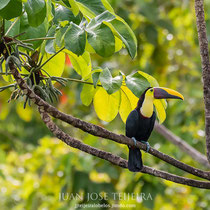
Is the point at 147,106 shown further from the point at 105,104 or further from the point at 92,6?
the point at 92,6

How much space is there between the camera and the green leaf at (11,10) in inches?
53.0

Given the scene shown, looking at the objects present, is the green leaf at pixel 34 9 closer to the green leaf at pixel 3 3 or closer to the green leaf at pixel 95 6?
the green leaf at pixel 3 3

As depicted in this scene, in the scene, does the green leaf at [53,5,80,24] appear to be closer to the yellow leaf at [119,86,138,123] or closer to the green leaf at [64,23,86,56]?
the green leaf at [64,23,86,56]

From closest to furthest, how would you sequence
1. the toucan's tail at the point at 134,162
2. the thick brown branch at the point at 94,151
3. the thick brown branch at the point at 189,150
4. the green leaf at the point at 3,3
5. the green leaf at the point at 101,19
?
the green leaf at the point at 3,3
the green leaf at the point at 101,19
the thick brown branch at the point at 94,151
the toucan's tail at the point at 134,162
the thick brown branch at the point at 189,150

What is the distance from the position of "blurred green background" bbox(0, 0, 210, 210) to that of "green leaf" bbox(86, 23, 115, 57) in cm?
180

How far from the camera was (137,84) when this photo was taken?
4.91ft

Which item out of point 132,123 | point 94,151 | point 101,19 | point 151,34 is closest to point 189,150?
point 132,123

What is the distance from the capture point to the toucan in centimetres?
191

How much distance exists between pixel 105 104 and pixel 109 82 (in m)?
0.34

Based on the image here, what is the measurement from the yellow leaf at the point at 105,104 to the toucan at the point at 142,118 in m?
0.24

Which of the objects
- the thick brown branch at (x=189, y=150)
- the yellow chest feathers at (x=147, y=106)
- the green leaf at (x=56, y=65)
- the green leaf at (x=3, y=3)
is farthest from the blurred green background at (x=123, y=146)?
the green leaf at (x=3, y=3)

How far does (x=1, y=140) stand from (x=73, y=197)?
1.30m

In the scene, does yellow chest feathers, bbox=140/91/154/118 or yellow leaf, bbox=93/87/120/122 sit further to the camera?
yellow chest feathers, bbox=140/91/154/118

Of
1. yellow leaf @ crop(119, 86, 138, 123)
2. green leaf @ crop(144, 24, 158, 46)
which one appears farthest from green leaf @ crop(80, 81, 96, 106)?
green leaf @ crop(144, 24, 158, 46)
